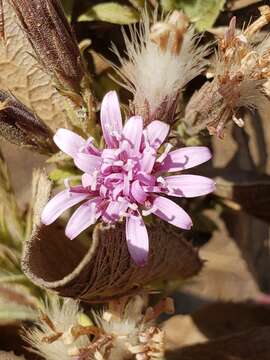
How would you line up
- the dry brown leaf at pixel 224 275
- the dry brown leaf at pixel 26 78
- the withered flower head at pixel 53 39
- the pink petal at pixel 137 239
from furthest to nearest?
the dry brown leaf at pixel 224 275 → the dry brown leaf at pixel 26 78 → the withered flower head at pixel 53 39 → the pink petal at pixel 137 239

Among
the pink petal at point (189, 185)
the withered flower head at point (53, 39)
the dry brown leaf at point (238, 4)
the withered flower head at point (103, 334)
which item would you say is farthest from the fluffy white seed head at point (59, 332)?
the dry brown leaf at point (238, 4)

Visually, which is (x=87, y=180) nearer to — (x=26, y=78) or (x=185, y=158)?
(x=185, y=158)

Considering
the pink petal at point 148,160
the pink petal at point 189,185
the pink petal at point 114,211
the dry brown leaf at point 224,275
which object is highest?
the pink petal at point 148,160

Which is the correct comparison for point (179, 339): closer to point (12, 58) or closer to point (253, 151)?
point (253, 151)

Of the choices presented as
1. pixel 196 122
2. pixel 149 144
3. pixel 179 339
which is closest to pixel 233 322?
pixel 179 339

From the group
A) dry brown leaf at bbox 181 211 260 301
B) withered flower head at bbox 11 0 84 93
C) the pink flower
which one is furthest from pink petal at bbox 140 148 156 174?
dry brown leaf at bbox 181 211 260 301

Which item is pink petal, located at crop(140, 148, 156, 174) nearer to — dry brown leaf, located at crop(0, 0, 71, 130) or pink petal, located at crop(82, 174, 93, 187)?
pink petal, located at crop(82, 174, 93, 187)

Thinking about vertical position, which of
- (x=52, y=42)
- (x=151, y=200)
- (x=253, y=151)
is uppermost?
(x=52, y=42)

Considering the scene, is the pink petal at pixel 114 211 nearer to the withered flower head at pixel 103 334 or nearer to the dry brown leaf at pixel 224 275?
the withered flower head at pixel 103 334

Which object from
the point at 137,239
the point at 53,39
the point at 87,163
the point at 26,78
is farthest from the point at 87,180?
the point at 26,78
